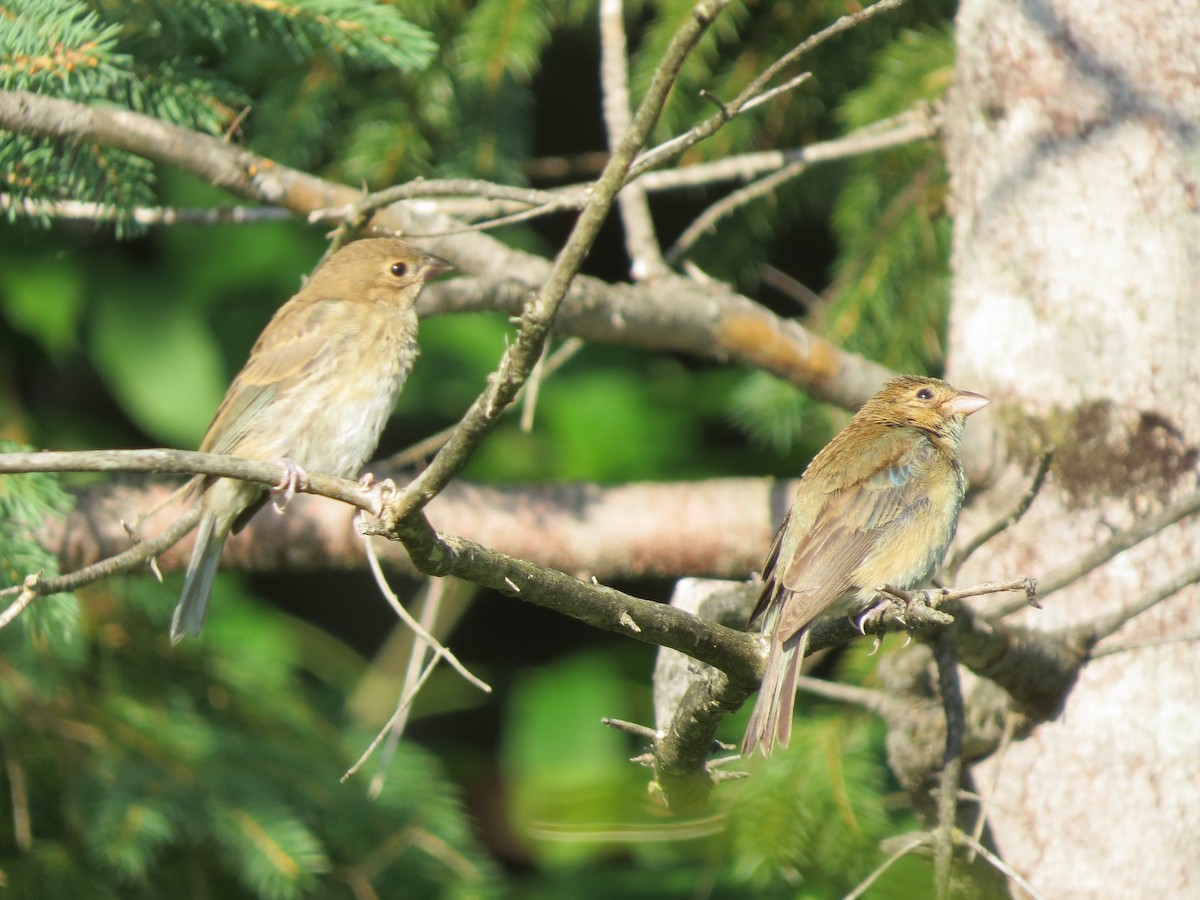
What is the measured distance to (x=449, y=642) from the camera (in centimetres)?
649

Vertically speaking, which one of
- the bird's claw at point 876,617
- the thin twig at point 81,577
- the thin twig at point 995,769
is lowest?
the thin twig at point 995,769

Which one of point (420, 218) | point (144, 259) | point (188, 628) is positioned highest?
point (420, 218)

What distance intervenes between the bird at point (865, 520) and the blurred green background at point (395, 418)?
675mm

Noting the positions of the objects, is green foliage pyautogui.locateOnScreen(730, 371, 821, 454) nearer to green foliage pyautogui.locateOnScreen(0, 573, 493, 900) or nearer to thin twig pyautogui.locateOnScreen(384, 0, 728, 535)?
green foliage pyautogui.locateOnScreen(0, 573, 493, 900)

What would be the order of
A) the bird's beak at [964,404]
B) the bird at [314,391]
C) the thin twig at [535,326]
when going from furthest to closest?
the bird at [314,391], the bird's beak at [964,404], the thin twig at [535,326]

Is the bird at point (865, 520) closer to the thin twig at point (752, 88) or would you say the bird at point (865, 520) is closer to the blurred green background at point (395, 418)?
the blurred green background at point (395, 418)

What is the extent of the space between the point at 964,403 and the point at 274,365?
197cm

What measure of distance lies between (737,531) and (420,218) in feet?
4.81

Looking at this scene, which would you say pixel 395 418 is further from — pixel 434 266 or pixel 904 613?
pixel 904 613

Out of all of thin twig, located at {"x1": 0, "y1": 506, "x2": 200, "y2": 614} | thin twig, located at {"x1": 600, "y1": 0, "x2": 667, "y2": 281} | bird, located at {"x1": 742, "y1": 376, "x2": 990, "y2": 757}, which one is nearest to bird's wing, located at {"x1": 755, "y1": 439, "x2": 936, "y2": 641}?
bird, located at {"x1": 742, "y1": 376, "x2": 990, "y2": 757}

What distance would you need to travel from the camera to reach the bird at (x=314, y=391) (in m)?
4.06

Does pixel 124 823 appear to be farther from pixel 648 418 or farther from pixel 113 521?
pixel 648 418

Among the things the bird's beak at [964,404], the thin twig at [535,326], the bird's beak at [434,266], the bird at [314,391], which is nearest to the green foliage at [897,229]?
the bird's beak at [964,404]

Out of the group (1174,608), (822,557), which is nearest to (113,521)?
(822,557)
